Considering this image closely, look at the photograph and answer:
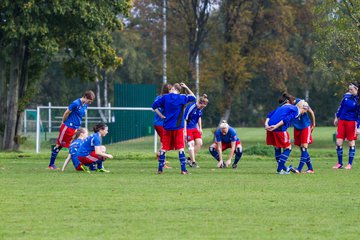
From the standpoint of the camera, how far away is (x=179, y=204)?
13977 mm

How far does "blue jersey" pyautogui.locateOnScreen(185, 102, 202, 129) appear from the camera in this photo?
24.4 m

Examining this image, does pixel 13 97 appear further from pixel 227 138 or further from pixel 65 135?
pixel 227 138

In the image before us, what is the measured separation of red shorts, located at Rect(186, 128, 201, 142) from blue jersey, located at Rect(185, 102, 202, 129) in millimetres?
128

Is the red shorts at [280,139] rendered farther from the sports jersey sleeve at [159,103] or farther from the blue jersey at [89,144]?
the blue jersey at [89,144]

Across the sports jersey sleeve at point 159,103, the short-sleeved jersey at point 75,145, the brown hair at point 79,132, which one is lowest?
the short-sleeved jersey at point 75,145

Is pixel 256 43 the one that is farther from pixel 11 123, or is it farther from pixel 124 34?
pixel 124 34

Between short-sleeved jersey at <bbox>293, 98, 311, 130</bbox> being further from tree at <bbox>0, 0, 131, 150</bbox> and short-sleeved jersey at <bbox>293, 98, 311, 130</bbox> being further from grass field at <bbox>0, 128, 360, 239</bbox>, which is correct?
tree at <bbox>0, 0, 131, 150</bbox>

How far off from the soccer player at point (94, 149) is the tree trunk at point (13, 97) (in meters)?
16.5

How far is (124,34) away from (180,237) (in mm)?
74656

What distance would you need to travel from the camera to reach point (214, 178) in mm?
19594

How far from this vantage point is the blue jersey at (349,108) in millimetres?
23344

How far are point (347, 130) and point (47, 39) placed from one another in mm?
15722

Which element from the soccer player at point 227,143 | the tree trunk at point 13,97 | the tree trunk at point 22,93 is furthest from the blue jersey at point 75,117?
the tree trunk at point 22,93

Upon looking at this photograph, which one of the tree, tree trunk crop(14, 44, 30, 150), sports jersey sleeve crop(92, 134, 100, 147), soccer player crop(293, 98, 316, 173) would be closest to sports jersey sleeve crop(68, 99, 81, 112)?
sports jersey sleeve crop(92, 134, 100, 147)
